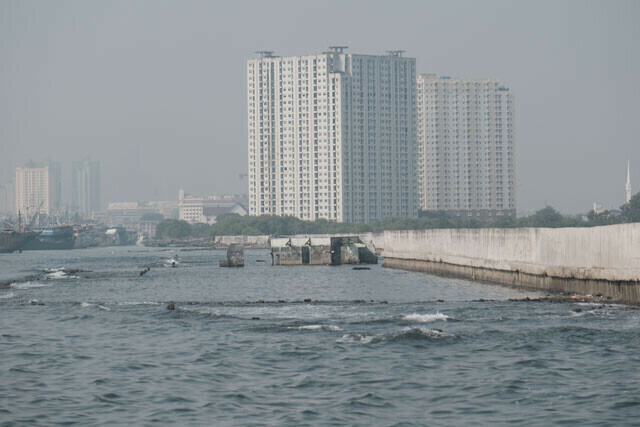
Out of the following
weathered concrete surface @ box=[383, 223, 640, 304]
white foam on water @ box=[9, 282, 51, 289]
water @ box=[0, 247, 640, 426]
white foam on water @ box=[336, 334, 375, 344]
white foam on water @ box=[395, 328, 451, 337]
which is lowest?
white foam on water @ box=[9, 282, 51, 289]

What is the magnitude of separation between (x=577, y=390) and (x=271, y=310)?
73.5 ft

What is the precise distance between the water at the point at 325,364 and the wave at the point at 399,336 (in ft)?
0.20

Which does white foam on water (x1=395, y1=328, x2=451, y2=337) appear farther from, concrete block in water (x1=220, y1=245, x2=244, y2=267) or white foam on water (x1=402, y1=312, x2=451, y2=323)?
concrete block in water (x1=220, y1=245, x2=244, y2=267)

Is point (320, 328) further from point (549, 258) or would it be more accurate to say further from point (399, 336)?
point (549, 258)

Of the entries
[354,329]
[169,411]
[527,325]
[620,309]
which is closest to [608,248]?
[620,309]

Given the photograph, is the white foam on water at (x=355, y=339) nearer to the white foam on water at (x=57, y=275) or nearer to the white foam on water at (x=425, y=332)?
the white foam on water at (x=425, y=332)

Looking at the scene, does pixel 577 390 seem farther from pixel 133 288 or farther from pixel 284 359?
pixel 133 288

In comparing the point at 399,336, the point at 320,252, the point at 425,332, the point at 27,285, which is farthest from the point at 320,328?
the point at 320,252

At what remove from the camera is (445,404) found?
1858cm

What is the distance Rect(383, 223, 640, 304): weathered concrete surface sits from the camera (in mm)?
38344

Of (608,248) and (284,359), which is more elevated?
(608,248)

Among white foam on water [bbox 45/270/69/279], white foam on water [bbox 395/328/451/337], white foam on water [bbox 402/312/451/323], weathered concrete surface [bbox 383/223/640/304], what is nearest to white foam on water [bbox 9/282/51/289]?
white foam on water [bbox 45/270/69/279]

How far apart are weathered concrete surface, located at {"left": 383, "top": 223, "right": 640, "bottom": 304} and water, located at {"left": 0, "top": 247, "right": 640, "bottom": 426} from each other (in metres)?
3.44

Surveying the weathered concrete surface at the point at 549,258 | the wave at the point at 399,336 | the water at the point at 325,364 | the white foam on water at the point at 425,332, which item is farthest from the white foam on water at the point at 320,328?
the weathered concrete surface at the point at 549,258
